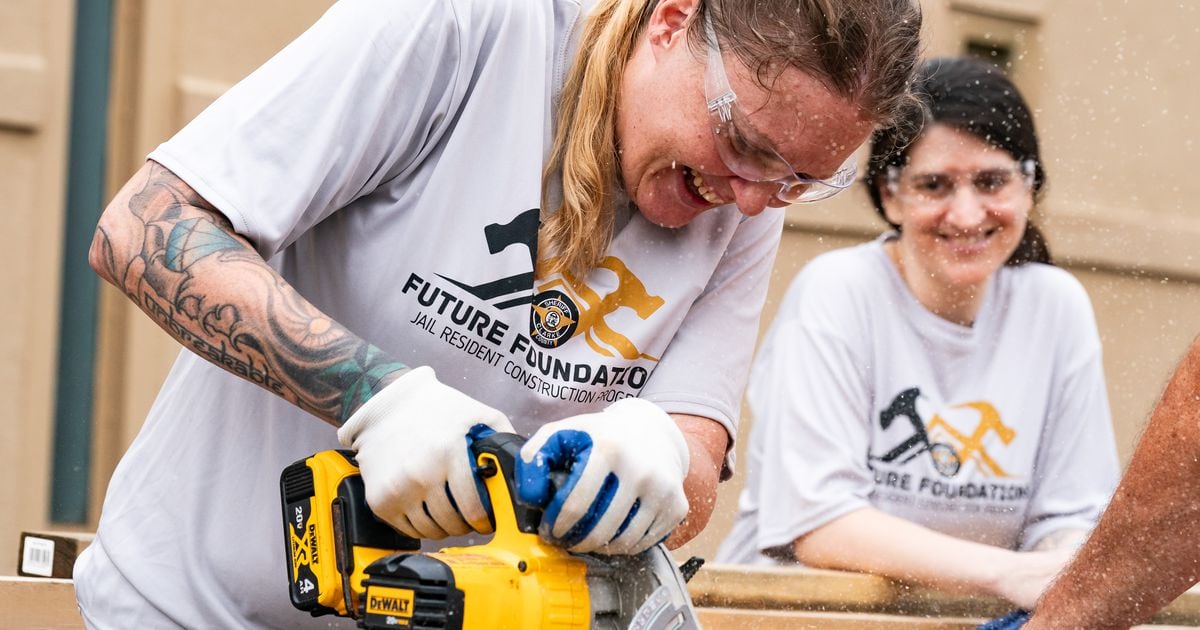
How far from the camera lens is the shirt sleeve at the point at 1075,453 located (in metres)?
3.40

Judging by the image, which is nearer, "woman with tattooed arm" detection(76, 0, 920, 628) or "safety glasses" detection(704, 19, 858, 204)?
"woman with tattooed arm" detection(76, 0, 920, 628)

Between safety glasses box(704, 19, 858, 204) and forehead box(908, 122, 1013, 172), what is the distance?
1.46 metres

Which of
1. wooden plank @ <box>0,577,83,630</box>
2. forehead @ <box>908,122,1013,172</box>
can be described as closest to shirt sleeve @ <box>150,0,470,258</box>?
wooden plank @ <box>0,577,83,630</box>

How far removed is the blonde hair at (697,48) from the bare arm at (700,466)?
314mm

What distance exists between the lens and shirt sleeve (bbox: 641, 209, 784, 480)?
2137 millimetres

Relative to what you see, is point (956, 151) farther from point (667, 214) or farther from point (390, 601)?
point (390, 601)

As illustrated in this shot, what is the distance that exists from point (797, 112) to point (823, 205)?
4.35 metres

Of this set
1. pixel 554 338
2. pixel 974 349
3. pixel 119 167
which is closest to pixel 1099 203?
pixel 974 349

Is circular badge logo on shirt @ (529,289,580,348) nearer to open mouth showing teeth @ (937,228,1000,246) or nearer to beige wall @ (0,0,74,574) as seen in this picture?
open mouth showing teeth @ (937,228,1000,246)

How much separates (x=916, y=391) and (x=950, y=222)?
0.44m

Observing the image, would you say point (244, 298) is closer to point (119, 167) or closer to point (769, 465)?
point (769, 465)

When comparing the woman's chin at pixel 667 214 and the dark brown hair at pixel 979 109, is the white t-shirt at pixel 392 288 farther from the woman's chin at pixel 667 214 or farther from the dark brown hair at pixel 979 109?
the dark brown hair at pixel 979 109

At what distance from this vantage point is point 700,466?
83.1 inches

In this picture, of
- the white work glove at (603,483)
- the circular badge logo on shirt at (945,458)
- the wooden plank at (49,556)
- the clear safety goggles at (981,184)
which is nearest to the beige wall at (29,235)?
the wooden plank at (49,556)
